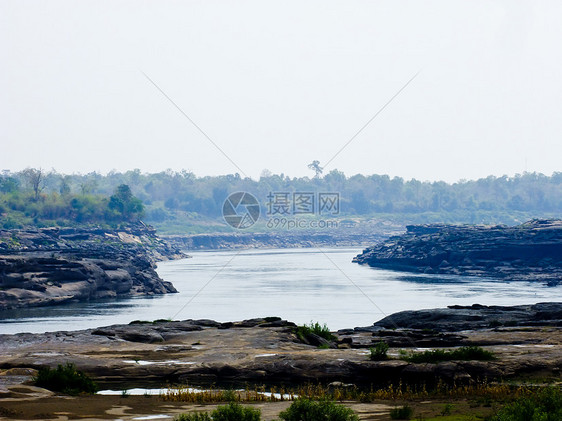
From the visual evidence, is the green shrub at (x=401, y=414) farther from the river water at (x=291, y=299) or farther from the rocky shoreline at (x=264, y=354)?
the river water at (x=291, y=299)

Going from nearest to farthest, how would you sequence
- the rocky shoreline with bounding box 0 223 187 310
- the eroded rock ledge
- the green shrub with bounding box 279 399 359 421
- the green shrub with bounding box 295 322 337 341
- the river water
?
the green shrub with bounding box 279 399 359 421 → the green shrub with bounding box 295 322 337 341 → the river water → the rocky shoreline with bounding box 0 223 187 310 → the eroded rock ledge

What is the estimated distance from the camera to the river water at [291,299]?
75.4 m

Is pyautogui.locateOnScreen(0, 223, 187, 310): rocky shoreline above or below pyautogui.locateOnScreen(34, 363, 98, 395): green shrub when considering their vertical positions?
below

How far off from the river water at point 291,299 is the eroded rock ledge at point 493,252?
766cm

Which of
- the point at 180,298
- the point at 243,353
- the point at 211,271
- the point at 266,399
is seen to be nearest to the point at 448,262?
the point at 211,271

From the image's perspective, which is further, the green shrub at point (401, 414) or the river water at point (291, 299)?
the river water at point (291, 299)

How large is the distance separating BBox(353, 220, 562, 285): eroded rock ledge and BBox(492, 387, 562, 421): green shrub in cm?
10260

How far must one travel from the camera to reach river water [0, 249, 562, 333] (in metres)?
75.4

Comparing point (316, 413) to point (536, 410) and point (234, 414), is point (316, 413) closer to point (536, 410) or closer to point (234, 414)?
point (234, 414)

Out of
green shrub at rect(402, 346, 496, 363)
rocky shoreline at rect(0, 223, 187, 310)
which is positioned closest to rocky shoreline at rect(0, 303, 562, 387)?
green shrub at rect(402, 346, 496, 363)

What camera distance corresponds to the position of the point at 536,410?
2039 centimetres

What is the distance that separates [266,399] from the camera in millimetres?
27766

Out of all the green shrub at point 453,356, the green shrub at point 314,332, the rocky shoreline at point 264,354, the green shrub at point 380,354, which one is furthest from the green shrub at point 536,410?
the green shrub at point 314,332

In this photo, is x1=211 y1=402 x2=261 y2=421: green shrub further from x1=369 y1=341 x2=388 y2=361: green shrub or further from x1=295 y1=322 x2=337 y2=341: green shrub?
x1=295 y1=322 x2=337 y2=341: green shrub
